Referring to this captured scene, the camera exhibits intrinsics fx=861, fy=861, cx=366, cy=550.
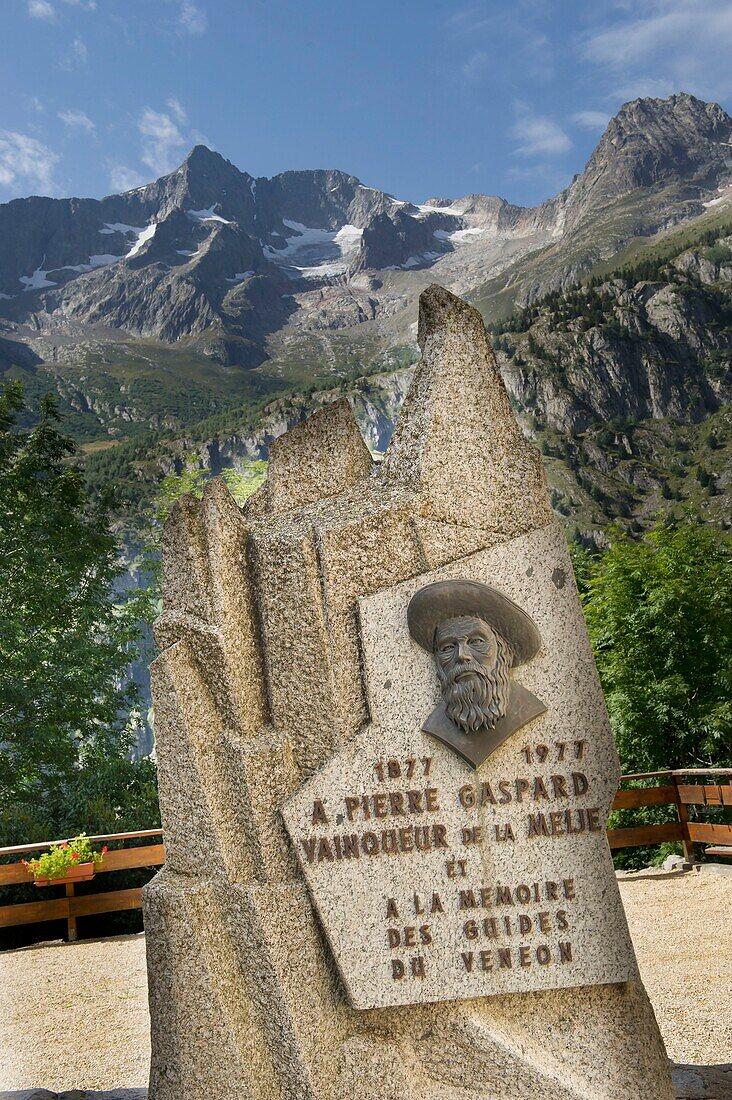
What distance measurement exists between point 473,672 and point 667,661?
13.1m

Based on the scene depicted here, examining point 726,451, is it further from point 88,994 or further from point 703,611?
point 88,994

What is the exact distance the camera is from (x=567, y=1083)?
3.25 m

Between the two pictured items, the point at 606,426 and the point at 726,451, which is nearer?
the point at 726,451

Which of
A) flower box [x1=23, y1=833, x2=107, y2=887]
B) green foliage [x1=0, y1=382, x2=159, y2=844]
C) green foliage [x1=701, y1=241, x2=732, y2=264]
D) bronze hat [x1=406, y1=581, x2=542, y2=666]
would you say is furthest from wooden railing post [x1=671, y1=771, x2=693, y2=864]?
green foliage [x1=701, y1=241, x2=732, y2=264]

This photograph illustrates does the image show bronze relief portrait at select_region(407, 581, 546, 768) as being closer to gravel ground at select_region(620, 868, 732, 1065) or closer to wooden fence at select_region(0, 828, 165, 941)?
gravel ground at select_region(620, 868, 732, 1065)

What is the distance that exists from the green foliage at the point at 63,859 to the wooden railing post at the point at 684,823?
22.8 ft

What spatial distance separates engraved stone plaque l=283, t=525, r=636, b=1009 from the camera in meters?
3.34

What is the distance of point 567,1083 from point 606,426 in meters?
108

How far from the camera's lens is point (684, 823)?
34.2 ft

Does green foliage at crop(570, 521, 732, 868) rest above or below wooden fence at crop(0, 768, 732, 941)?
above

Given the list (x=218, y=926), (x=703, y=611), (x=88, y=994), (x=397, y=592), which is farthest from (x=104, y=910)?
(x=703, y=611)

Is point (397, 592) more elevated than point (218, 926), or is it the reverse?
point (397, 592)

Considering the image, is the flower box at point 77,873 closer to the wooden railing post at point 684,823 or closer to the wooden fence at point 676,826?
the wooden fence at point 676,826

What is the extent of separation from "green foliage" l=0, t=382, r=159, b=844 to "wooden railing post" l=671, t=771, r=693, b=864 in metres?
8.90
